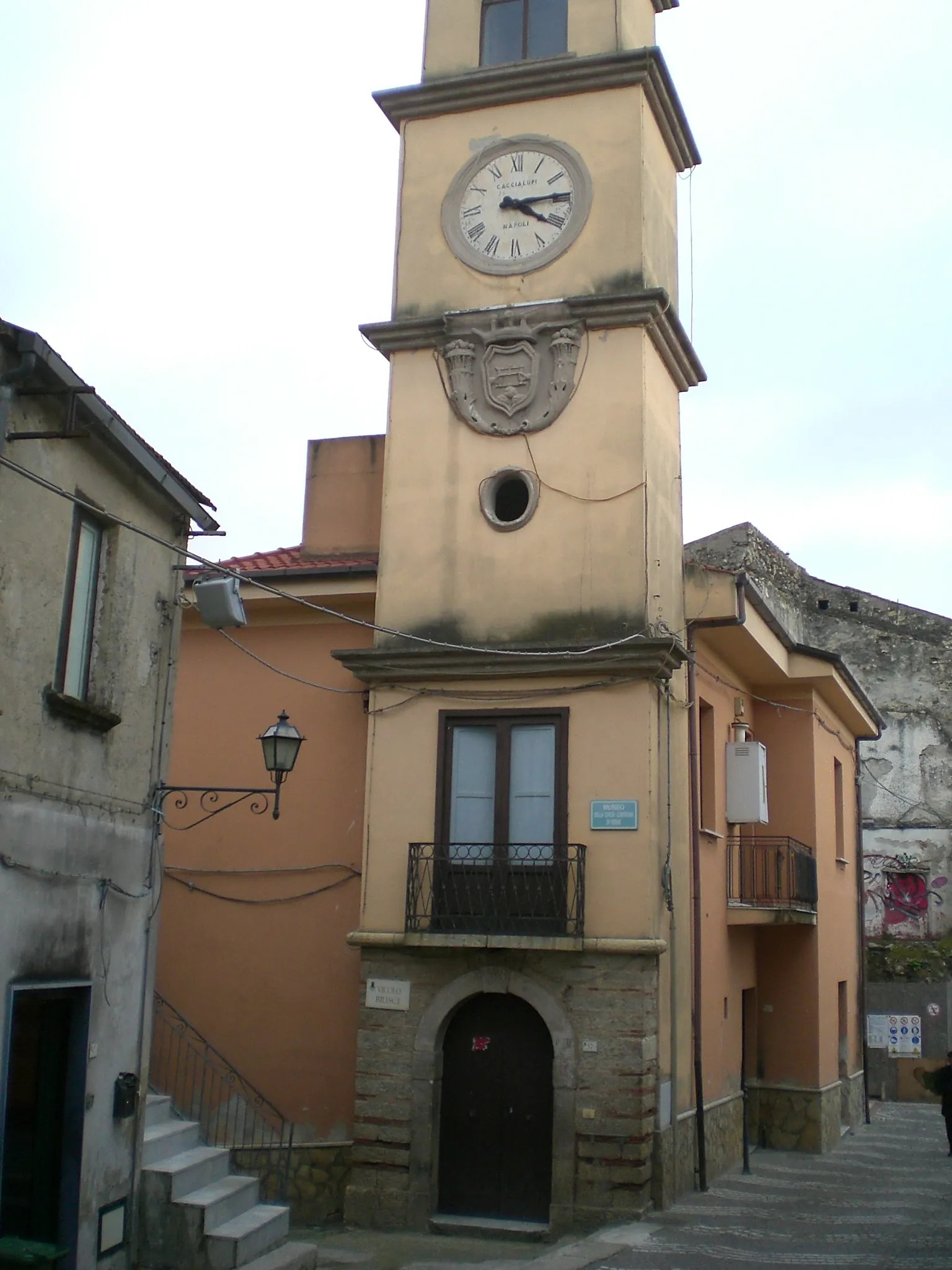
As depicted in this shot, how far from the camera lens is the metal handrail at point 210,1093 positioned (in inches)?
571

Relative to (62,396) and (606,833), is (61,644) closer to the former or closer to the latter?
(62,396)

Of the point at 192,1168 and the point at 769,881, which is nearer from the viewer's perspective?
the point at 192,1168

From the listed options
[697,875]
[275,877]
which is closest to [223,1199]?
[275,877]

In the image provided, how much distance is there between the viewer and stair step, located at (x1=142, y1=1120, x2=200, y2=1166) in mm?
11141

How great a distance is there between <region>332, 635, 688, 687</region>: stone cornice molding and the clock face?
4620mm

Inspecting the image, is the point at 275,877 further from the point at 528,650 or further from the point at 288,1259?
the point at 288,1259

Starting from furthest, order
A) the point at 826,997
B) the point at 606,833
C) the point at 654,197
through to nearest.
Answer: the point at 826,997 < the point at 654,197 < the point at 606,833

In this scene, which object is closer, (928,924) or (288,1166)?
(288,1166)

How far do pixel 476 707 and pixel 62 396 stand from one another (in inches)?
239

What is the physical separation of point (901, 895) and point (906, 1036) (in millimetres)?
5773

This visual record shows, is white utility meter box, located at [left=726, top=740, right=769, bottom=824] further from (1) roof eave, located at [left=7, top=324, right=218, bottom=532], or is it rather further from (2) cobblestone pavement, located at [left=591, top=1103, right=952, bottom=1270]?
(1) roof eave, located at [left=7, top=324, right=218, bottom=532]

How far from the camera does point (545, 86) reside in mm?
15578

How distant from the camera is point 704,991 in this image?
15.5 m

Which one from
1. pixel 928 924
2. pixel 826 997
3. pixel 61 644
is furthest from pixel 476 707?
pixel 928 924
